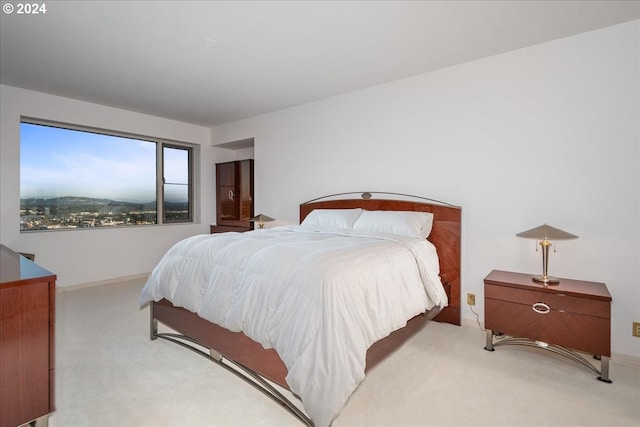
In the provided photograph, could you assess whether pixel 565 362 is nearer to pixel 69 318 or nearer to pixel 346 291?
pixel 346 291

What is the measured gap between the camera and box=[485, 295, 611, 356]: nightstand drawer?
2.12m

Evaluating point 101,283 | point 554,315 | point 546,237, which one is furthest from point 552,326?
point 101,283

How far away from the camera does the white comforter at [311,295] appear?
60.8 inches

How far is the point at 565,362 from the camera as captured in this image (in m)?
2.36

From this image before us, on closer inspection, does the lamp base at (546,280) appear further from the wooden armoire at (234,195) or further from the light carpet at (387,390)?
the wooden armoire at (234,195)

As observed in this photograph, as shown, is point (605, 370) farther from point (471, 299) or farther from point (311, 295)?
point (311, 295)

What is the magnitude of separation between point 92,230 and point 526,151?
17.8 ft

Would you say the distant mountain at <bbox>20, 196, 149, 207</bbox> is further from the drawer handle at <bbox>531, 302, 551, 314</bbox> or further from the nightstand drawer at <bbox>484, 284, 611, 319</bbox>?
the drawer handle at <bbox>531, 302, 551, 314</bbox>

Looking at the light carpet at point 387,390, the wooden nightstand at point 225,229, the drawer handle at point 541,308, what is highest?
the wooden nightstand at point 225,229

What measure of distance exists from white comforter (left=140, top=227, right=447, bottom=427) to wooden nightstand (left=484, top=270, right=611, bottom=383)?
1.45ft

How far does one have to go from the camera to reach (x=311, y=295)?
1660mm

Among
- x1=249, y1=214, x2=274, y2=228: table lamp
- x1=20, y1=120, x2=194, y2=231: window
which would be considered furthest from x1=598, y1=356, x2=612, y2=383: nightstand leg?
x1=20, y1=120, x2=194, y2=231: window

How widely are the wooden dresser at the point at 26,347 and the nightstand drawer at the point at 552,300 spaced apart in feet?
9.25

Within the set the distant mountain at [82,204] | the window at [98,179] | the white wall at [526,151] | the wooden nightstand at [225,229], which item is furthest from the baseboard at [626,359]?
the distant mountain at [82,204]
